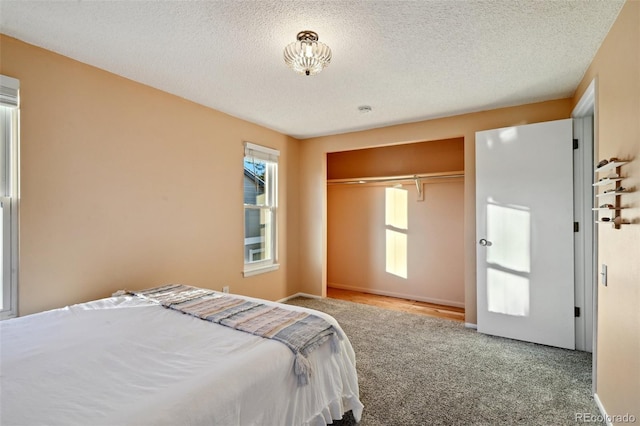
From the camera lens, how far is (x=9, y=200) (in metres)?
2.12

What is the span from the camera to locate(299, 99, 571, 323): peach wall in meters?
3.40

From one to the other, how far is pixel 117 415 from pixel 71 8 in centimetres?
218

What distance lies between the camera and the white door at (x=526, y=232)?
2.99m

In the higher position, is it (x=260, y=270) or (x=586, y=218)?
(x=586, y=218)

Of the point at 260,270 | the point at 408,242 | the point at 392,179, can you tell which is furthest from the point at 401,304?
the point at 260,270

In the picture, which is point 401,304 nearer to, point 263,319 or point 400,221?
point 400,221

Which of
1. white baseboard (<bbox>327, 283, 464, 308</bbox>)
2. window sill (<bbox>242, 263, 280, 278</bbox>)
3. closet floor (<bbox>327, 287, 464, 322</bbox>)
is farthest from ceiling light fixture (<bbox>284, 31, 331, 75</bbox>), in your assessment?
white baseboard (<bbox>327, 283, 464, 308</bbox>)

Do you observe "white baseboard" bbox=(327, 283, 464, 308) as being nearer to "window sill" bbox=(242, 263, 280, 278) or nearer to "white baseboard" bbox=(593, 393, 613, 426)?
"window sill" bbox=(242, 263, 280, 278)

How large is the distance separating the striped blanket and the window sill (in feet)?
4.66

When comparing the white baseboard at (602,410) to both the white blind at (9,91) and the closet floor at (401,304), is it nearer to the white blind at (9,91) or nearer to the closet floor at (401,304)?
the closet floor at (401,304)

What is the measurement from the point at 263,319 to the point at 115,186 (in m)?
1.83

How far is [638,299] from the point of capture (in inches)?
59.7

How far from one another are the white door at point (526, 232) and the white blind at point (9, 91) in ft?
13.3

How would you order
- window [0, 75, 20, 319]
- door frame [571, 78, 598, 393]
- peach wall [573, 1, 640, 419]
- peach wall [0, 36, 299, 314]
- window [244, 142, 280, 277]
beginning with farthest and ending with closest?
window [244, 142, 280, 277] < door frame [571, 78, 598, 393] < peach wall [0, 36, 299, 314] < window [0, 75, 20, 319] < peach wall [573, 1, 640, 419]
